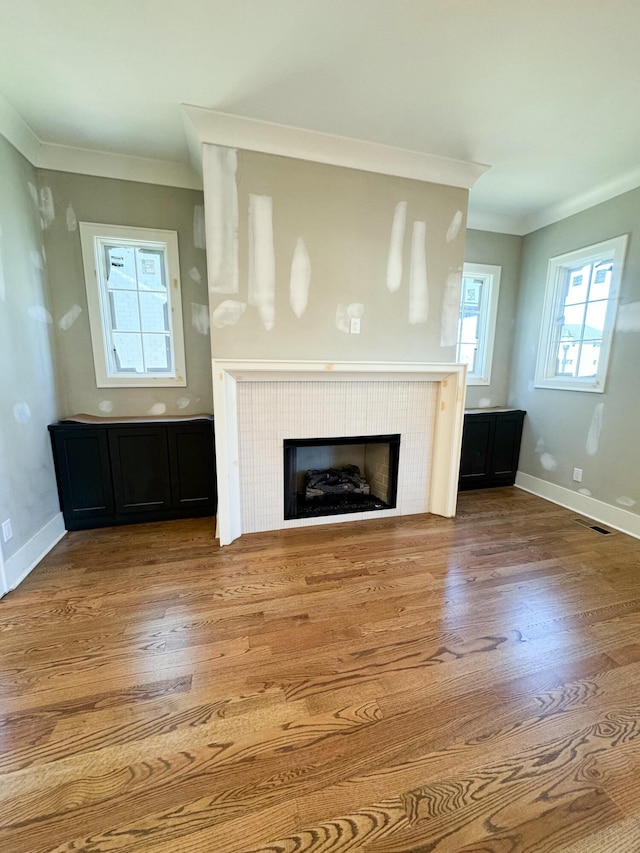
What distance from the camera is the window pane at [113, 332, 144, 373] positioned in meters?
2.81

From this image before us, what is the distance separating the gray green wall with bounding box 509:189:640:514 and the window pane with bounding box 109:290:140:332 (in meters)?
3.82

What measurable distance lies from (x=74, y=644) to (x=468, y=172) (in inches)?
152

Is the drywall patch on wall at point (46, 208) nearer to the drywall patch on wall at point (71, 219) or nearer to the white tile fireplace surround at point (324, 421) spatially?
the drywall patch on wall at point (71, 219)

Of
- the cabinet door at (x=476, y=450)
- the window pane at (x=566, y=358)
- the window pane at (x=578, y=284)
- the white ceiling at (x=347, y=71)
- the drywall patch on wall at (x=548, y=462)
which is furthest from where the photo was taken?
the cabinet door at (x=476, y=450)

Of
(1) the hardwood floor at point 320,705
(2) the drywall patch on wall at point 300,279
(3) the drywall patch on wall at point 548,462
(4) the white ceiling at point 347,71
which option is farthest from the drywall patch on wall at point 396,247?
(3) the drywall patch on wall at point 548,462

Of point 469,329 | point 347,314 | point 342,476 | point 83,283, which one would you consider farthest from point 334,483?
point 83,283

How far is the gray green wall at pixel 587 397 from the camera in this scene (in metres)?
2.70

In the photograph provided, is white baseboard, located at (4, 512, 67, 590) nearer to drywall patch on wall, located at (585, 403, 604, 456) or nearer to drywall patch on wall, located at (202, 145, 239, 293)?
drywall patch on wall, located at (202, 145, 239, 293)

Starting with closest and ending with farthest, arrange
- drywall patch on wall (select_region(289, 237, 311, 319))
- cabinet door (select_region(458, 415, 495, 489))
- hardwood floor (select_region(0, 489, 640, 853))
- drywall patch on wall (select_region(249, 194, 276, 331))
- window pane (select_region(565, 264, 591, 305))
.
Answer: hardwood floor (select_region(0, 489, 640, 853)), drywall patch on wall (select_region(249, 194, 276, 331)), drywall patch on wall (select_region(289, 237, 311, 319)), window pane (select_region(565, 264, 591, 305)), cabinet door (select_region(458, 415, 495, 489))

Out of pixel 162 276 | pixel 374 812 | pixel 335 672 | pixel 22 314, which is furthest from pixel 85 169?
pixel 374 812

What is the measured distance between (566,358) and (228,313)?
319 cm

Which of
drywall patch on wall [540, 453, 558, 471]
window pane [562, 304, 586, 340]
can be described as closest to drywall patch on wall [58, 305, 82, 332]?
window pane [562, 304, 586, 340]

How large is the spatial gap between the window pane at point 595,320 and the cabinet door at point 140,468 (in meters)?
3.78

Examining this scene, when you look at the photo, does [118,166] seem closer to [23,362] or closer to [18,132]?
[18,132]
